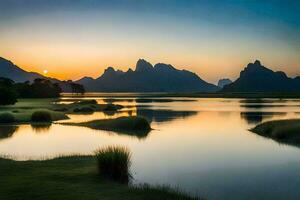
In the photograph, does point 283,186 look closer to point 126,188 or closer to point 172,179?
point 172,179

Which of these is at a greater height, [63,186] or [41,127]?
[63,186]

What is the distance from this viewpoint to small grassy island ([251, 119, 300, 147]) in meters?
44.3

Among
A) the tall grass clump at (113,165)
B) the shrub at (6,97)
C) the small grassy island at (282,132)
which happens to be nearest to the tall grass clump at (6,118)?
the small grassy island at (282,132)

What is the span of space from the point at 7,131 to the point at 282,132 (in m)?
33.6

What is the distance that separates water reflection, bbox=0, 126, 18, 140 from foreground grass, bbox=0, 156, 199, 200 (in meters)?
24.6

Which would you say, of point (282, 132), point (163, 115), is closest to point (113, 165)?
point (282, 132)

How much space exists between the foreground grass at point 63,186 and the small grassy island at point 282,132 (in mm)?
25390

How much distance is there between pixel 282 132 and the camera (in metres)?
47.2

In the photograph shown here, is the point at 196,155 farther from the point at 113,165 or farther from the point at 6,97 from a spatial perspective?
the point at 6,97

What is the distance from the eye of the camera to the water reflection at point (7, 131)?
48.7 metres

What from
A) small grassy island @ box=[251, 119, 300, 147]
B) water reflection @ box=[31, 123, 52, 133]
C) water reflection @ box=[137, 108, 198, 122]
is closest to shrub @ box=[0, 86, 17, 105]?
water reflection @ box=[137, 108, 198, 122]

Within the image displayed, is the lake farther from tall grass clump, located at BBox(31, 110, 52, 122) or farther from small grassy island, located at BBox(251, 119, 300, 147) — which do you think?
tall grass clump, located at BBox(31, 110, 52, 122)

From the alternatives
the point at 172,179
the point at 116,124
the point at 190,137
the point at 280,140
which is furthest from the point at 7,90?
the point at 172,179

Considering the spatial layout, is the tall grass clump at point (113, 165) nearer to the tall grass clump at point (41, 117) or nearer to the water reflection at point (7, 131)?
the water reflection at point (7, 131)
